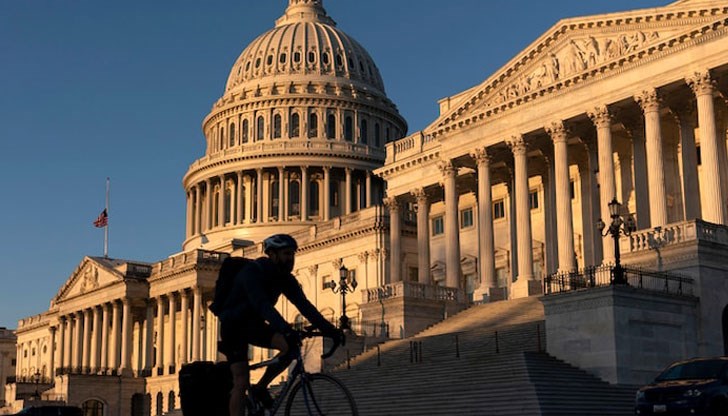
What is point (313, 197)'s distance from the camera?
378 feet

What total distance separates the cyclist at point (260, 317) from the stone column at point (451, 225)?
48.3 metres

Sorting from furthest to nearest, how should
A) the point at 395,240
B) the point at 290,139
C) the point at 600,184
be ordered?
1. the point at 290,139
2. the point at 395,240
3. the point at 600,184

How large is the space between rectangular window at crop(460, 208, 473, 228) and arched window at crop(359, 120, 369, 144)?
176 ft

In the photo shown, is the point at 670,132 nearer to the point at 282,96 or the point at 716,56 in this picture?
the point at 716,56

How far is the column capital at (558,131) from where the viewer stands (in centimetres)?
5309

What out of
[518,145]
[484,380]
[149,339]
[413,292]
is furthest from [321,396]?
[149,339]

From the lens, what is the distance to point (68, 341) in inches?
4323

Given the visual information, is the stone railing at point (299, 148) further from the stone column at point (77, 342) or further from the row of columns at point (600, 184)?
the row of columns at point (600, 184)

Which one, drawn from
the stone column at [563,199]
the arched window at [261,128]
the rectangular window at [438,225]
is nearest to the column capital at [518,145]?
the stone column at [563,199]

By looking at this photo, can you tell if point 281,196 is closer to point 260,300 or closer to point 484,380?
point 484,380

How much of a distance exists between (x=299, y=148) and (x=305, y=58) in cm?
1542

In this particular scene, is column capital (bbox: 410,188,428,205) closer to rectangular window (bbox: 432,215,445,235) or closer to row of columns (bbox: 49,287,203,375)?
rectangular window (bbox: 432,215,445,235)

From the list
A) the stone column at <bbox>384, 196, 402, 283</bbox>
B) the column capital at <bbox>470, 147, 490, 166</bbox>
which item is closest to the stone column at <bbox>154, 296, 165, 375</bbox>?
the stone column at <bbox>384, 196, 402, 283</bbox>

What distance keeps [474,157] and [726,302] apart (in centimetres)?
2044
